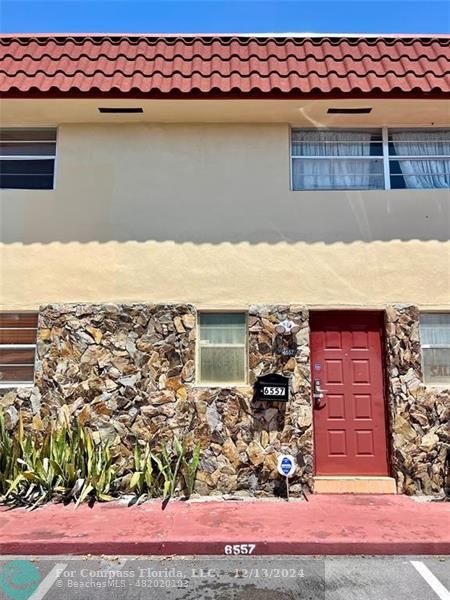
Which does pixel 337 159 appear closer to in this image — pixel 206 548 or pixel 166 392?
pixel 166 392

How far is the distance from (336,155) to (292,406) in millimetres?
3890

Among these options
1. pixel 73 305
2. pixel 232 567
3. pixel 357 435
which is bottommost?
pixel 232 567

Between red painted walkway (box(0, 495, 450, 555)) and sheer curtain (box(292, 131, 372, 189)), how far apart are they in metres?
4.55

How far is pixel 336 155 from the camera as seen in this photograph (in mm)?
8195

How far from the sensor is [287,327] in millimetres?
7434

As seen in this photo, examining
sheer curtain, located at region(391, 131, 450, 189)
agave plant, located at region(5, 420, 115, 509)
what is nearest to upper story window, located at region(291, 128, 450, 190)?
sheer curtain, located at region(391, 131, 450, 189)

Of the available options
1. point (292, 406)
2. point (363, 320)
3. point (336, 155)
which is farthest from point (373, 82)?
point (292, 406)

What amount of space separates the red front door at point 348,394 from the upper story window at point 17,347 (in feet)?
13.4

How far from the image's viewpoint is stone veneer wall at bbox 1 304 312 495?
728 cm

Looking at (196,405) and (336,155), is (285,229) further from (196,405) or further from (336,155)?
(196,405)

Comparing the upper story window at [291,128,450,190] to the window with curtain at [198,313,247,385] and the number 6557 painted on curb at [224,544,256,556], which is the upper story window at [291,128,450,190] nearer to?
the window with curtain at [198,313,247,385]

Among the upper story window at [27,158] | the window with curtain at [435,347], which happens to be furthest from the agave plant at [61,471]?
the window with curtain at [435,347]

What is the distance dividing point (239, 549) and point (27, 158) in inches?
253

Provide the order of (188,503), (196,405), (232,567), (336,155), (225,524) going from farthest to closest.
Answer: (336,155), (196,405), (188,503), (225,524), (232,567)
